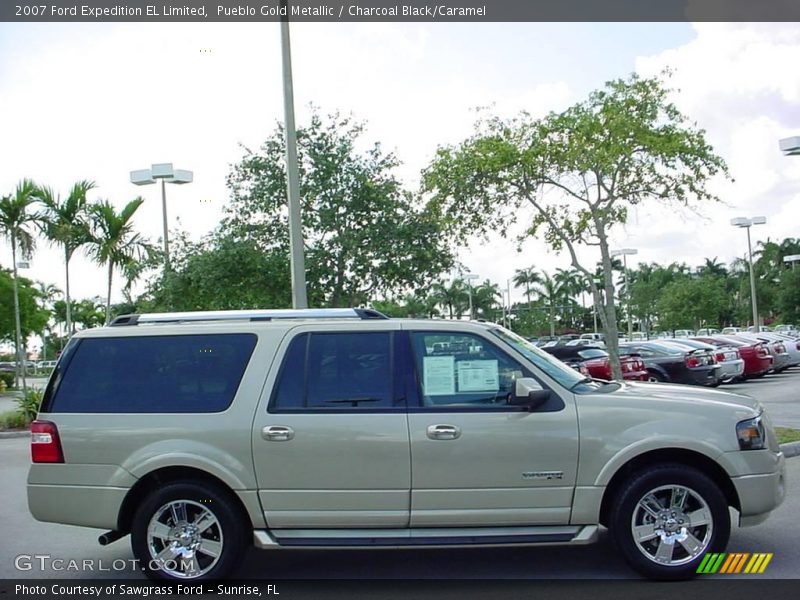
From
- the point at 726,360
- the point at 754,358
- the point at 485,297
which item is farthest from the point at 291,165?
the point at 485,297

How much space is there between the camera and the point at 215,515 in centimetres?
629

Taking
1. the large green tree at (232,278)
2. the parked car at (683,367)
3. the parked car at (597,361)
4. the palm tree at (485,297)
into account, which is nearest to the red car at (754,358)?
the parked car at (683,367)

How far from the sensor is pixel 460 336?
257 inches

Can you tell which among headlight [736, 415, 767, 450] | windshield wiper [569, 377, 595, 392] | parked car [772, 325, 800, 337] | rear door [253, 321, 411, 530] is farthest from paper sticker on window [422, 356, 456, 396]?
parked car [772, 325, 800, 337]

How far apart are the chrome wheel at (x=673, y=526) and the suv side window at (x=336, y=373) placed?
Result: 1.94 metres

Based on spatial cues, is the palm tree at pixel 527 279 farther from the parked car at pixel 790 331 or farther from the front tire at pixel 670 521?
Result: the front tire at pixel 670 521

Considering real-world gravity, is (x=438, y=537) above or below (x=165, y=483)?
below

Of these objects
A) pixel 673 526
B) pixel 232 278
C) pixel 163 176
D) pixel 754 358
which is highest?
pixel 163 176

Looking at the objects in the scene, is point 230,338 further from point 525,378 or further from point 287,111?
point 287,111

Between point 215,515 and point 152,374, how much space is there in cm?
116

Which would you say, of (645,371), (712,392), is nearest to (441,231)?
(645,371)

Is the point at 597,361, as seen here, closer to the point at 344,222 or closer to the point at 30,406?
the point at 344,222

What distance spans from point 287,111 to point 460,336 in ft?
22.8

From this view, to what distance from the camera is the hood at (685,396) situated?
6.34 meters
